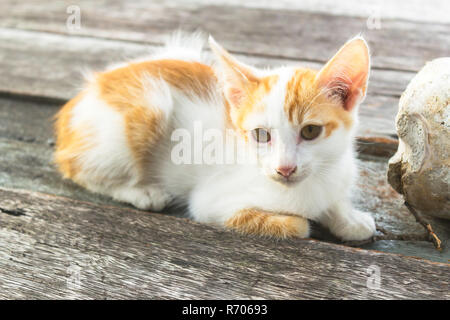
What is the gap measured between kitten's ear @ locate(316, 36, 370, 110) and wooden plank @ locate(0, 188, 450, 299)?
0.38m

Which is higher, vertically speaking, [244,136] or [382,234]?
[244,136]

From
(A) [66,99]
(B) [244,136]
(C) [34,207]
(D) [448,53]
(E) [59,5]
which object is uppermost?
(E) [59,5]

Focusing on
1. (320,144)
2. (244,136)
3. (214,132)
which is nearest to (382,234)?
(320,144)

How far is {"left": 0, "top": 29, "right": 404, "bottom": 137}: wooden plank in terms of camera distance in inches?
70.1

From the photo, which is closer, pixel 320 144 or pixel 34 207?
pixel 320 144

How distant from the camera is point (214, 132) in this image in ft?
4.57

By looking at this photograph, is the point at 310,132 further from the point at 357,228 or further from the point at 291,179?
the point at 357,228

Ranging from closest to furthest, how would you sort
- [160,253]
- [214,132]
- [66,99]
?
[160,253], [214,132], [66,99]

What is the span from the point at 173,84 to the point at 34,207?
0.55 metres

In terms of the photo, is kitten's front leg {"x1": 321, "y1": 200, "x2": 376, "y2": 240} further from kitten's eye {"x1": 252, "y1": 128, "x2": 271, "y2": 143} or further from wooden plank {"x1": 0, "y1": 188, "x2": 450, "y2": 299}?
kitten's eye {"x1": 252, "y1": 128, "x2": 271, "y2": 143}

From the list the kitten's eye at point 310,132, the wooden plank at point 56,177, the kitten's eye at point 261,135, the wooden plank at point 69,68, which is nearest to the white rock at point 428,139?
the wooden plank at point 56,177

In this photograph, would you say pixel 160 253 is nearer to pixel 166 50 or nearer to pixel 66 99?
pixel 166 50

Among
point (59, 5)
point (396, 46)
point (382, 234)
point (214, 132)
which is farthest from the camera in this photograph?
point (59, 5)

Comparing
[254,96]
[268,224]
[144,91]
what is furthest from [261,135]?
[144,91]
